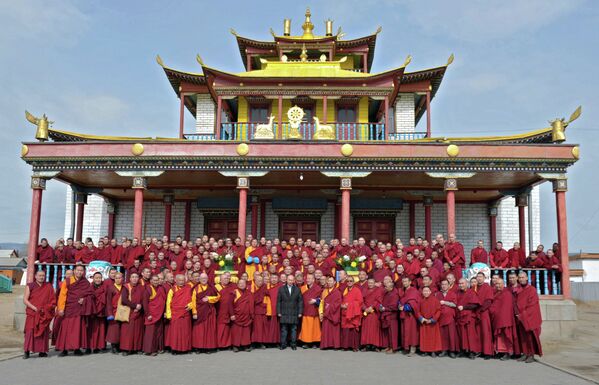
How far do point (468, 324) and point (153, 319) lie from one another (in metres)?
5.14

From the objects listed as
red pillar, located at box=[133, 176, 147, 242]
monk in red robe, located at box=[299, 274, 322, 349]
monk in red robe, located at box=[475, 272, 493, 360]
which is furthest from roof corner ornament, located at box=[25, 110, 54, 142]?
monk in red robe, located at box=[475, 272, 493, 360]

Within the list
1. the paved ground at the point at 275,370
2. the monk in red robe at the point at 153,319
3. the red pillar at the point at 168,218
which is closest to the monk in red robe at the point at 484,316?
the paved ground at the point at 275,370

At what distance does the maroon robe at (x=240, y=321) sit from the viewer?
8.66 meters

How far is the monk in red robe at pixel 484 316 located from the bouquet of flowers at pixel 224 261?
4.82 metres

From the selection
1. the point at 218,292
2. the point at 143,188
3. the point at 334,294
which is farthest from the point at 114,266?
the point at 334,294

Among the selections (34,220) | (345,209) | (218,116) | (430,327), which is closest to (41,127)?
(34,220)

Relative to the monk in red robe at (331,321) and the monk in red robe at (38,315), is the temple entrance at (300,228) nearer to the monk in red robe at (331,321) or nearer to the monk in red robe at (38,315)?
the monk in red robe at (331,321)

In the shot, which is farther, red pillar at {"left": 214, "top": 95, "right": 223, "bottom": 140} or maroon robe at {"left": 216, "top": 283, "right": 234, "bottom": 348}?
red pillar at {"left": 214, "top": 95, "right": 223, "bottom": 140}

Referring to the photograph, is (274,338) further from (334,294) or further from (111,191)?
(111,191)

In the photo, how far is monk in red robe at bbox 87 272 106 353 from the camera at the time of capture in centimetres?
844

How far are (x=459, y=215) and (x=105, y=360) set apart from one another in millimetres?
12497

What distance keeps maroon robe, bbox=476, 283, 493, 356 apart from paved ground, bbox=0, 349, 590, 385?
0.29 meters

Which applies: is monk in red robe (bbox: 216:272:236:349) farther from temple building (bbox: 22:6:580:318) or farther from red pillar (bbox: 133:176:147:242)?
red pillar (bbox: 133:176:147:242)

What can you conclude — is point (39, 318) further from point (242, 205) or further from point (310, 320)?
point (242, 205)
